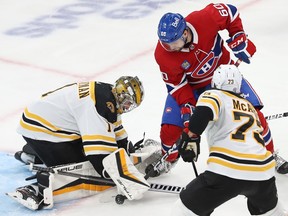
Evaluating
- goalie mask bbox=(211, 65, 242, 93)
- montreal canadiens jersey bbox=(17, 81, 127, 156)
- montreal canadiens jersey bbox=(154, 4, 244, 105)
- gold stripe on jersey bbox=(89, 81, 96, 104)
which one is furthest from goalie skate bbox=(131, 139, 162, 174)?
goalie mask bbox=(211, 65, 242, 93)

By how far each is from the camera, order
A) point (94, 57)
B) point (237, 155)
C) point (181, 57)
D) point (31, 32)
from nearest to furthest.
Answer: point (237, 155) → point (181, 57) → point (94, 57) → point (31, 32)

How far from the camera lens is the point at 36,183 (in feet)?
13.6

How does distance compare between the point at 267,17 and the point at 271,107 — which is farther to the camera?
the point at 267,17

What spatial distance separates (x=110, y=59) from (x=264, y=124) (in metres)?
2.17

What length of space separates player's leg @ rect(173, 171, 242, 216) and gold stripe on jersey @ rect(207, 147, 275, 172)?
6 cm

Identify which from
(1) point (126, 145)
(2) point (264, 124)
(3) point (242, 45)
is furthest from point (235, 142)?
(3) point (242, 45)

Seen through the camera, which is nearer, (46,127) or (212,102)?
(212,102)

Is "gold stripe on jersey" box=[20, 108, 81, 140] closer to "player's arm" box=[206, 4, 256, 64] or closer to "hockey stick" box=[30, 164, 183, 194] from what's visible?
"hockey stick" box=[30, 164, 183, 194]

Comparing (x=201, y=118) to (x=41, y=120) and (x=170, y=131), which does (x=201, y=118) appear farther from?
(x=41, y=120)

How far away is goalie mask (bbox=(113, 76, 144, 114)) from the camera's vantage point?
156 inches

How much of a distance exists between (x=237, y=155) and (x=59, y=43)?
3262 mm

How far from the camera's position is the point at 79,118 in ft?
13.1

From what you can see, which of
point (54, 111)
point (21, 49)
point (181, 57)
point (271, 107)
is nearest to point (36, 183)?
point (54, 111)

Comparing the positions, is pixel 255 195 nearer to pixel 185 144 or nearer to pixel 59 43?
pixel 185 144
